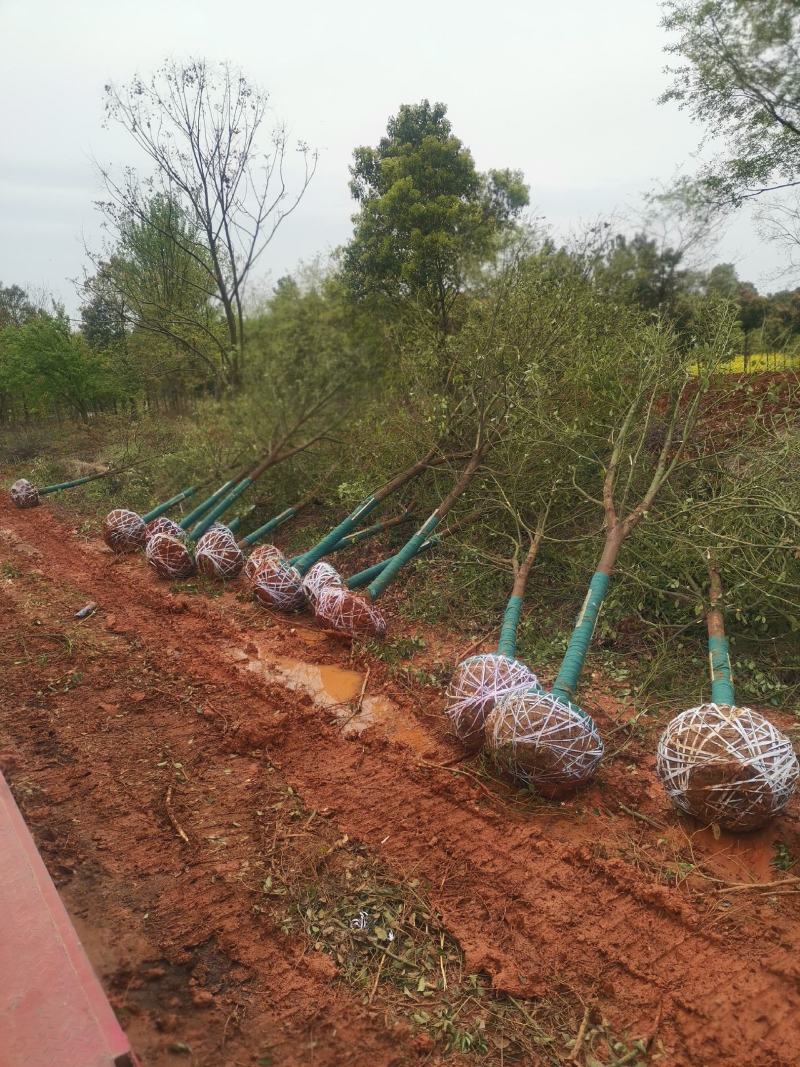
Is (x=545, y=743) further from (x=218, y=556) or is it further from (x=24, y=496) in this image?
(x=24, y=496)

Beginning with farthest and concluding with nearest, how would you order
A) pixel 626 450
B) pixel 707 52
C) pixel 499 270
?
pixel 707 52, pixel 499 270, pixel 626 450

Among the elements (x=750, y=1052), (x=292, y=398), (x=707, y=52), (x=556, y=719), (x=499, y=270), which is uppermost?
(x=707, y=52)

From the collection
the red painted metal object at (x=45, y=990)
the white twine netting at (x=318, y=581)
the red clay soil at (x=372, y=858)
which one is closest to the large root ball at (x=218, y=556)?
the white twine netting at (x=318, y=581)

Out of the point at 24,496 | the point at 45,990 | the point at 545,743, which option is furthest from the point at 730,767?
the point at 24,496

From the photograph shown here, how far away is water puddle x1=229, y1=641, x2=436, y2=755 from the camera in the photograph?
468 cm

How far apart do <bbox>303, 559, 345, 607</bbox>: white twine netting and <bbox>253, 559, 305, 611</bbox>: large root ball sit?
0.41 feet

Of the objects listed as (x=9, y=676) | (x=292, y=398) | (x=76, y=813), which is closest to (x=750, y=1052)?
(x=76, y=813)

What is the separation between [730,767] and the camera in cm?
327

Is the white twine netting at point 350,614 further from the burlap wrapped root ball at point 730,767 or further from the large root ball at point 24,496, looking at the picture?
the large root ball at point 24,496

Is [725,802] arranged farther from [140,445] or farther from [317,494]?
[140,445]

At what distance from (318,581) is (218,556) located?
1768 mm

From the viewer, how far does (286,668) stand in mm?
5738

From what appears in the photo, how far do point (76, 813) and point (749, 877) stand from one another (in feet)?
12.1

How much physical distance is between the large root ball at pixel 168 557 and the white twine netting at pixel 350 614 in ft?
8.41
